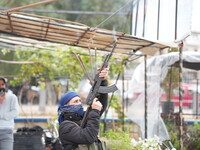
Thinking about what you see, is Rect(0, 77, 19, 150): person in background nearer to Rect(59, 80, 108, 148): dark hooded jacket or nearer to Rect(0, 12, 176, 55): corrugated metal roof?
Rect(0, 12, 176, 55): corrugated metal roof

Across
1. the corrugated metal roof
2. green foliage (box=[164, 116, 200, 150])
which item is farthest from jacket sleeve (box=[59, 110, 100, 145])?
green foliage (box=[164, 116, 200, 150])

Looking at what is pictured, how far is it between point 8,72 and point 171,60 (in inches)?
406

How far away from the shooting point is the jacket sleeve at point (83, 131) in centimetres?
302

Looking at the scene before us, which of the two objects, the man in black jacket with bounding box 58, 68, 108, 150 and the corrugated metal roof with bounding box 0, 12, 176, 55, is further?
the corrugated metal roof with bounding box 0, 12, 176, 55

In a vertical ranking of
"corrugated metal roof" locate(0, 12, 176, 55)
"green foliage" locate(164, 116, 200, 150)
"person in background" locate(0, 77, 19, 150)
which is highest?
"corrugated metal roof" locate(0, 12, 176, 55)

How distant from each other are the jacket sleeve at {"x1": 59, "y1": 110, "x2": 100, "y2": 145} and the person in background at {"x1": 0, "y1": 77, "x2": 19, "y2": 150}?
2090 millimetres

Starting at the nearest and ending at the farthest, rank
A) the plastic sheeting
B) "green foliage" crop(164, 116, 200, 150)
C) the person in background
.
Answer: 1. the person in background
2. "green foliage" crop(164, 116, 200, 150)
3. the plastic sheeting

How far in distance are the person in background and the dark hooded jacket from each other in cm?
206

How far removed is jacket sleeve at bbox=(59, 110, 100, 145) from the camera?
3.02 meters

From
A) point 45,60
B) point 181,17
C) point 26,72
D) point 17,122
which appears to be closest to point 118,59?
point 45,60

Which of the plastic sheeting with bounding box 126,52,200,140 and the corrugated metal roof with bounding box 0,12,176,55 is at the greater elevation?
the corrugated metal roof with bounding box 0,12,176,55

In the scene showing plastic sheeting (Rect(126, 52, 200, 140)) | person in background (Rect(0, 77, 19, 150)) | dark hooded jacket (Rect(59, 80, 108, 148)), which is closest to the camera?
dark hooded jacket (Rect(59, 80, 108, 148))

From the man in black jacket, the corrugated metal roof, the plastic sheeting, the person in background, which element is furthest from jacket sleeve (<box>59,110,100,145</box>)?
the plastic sheeting

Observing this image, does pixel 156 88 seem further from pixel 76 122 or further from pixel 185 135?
pixel 76 122
